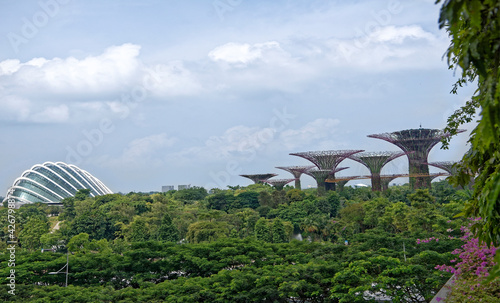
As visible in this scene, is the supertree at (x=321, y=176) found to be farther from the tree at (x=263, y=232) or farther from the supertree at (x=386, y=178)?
the tree at (x=263, y=232)

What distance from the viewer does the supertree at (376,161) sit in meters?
64.0

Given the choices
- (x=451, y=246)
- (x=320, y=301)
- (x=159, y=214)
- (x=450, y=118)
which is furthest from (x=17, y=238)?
(x=450, y=118)

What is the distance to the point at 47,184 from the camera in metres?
85.9

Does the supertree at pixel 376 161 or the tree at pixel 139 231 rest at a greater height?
the supertree at pixel 376 161

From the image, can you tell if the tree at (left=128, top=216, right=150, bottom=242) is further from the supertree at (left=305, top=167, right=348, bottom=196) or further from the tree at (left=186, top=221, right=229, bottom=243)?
the supertree at (left=305, top=167, right=348, bottom=196)

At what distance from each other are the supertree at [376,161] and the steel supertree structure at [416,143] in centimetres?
175

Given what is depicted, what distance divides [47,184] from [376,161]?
59521 millimetres

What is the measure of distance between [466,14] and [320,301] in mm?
19360

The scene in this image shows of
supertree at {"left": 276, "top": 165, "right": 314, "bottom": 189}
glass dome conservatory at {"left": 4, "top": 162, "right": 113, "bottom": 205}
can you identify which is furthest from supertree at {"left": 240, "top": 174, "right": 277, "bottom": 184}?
glass dome conservatory at {"left": 4, "top": 162, "right": 113, "bottom": 205}

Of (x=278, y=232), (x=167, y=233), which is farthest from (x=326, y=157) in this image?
(x=167, y=233)

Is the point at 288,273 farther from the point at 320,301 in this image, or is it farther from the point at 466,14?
the point at 466,14

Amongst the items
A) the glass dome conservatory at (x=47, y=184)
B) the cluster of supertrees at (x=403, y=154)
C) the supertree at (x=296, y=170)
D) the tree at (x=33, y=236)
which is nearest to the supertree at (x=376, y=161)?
the cluster of supertrees at (x=403, y=154)

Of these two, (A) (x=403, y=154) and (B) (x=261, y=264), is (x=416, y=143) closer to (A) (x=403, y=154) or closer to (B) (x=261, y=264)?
(A) (x=403, y=154)

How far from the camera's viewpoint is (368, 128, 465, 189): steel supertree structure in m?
63.2
